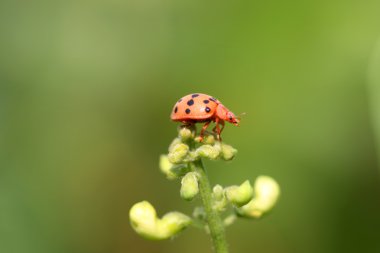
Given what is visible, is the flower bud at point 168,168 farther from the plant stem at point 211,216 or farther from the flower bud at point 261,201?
the flower bud at point 261,201

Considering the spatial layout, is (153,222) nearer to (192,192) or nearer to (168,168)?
(168,168)

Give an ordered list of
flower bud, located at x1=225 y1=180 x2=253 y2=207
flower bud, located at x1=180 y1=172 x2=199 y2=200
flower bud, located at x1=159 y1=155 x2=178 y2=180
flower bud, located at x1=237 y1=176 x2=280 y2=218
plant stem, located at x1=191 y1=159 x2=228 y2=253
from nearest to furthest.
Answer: plant stem, located at x1=191 y1=159 x2=228 y2=253
flower bud, located at x1=180 y1=172 x2=199 y2=200
flower bud, located at x1=225 y1=180 x2=253 y2=207
flower bud, located at x1=159 y1=155 x2=178 y2=180
flower bud, located at x1=237 y1=176 x2=280 y2=218

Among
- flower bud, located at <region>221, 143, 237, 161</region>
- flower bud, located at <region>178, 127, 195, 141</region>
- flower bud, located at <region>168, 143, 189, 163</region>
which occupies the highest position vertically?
flower bud, located at <region>178, 127, 195, 141</region>

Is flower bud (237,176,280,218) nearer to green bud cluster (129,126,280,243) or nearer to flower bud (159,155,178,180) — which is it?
green bud cluster (129,126,280,243)

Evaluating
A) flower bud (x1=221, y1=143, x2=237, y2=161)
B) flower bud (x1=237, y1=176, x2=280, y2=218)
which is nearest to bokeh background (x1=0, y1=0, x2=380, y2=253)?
flower bud (x1=237, y1=176, x2=280, y2=218)

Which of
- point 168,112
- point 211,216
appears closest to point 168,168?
point 211,216

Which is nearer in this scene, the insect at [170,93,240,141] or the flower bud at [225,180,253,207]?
the flower bud at [225,180,253,207]

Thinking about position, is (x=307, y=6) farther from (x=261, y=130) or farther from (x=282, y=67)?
(x=261, y=130)

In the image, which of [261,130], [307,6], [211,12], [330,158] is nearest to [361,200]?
[330,158]

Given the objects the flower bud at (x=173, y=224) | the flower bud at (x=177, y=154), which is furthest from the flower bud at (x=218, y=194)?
the flower bud at (x=173, y=224)
